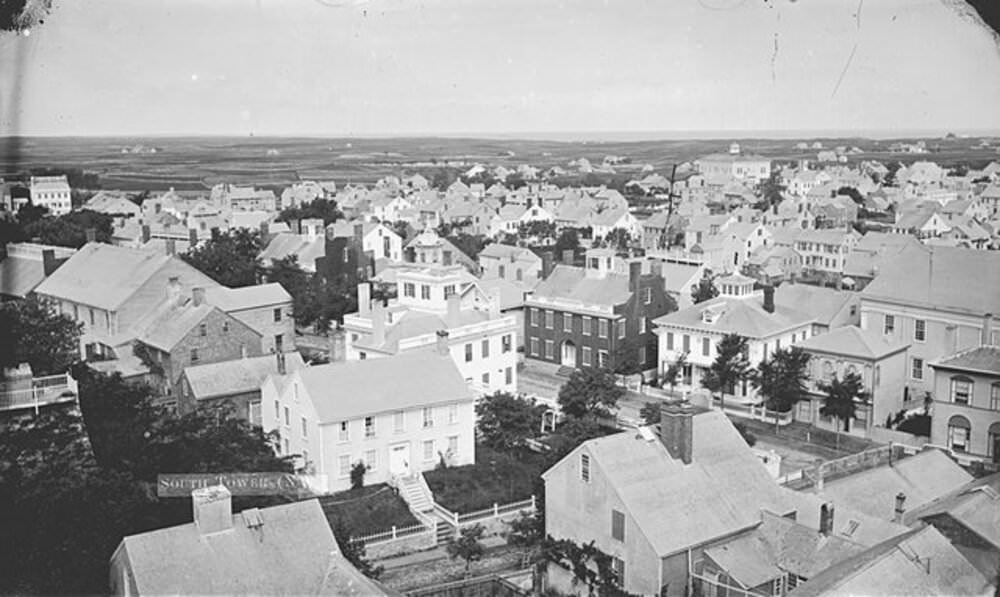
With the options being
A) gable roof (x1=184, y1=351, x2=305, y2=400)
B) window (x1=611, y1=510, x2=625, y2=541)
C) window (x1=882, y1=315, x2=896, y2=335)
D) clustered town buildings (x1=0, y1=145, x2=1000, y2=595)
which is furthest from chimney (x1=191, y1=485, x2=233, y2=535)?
window (x1=882, y1=315, x2=896, y2=335)

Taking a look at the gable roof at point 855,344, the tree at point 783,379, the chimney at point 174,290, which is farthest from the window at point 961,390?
the chimney at point 174,290

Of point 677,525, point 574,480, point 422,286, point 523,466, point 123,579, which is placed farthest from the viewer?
point 422,286

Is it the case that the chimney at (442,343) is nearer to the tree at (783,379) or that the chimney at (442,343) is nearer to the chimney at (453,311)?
the chimney at (453,311)

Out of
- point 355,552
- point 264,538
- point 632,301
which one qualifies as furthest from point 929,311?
point 264,538

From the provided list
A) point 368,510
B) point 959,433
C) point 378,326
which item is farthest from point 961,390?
point 378,326

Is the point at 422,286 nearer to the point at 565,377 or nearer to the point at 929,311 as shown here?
the point at 565,377

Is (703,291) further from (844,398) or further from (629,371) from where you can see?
(844,398)
